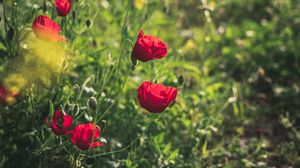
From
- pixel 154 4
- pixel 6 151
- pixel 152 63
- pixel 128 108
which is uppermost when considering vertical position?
pixel 154 4

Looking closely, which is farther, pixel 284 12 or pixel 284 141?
pixel 284 12

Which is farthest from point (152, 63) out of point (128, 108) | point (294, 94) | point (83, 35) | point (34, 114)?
point (294, 94)

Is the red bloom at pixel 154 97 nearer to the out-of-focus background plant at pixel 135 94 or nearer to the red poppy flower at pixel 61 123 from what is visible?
the out-of-focus background plant at pixel 135 94

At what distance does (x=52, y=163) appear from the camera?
2.34m

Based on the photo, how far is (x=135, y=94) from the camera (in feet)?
10.0

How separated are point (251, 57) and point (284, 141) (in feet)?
3.42

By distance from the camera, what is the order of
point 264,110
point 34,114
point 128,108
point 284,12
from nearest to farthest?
point 34,114, point 128,108, point 264,110, point 284,12

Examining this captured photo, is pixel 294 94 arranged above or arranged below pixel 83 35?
below

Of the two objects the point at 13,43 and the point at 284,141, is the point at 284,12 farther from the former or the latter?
the point at 13,43

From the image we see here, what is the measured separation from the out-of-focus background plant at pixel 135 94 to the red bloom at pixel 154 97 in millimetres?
145

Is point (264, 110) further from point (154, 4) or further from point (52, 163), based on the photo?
point (52, 163)

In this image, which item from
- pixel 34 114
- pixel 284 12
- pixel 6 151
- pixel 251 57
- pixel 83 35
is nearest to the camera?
pixel 34 114

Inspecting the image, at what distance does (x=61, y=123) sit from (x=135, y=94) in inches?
45.0

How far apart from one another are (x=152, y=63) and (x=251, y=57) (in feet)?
4.67
